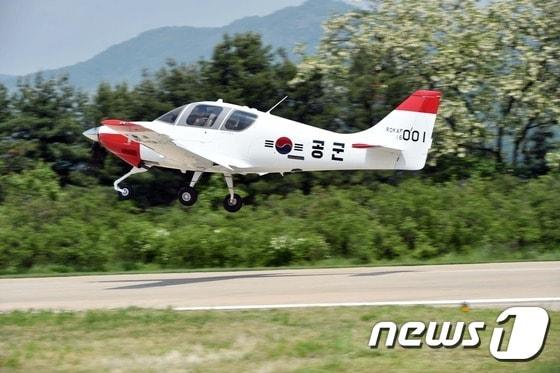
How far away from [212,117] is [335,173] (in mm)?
12233

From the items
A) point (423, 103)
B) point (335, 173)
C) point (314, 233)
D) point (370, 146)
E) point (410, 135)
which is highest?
point (423, 103)

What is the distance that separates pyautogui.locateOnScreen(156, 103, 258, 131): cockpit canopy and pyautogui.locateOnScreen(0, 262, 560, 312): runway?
3120 mm

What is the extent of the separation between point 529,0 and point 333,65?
714 centimetres

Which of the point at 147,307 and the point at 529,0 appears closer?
the point at 147,307

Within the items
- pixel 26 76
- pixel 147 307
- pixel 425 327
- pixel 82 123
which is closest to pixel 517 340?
pixel 425 327

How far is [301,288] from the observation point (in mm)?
17094

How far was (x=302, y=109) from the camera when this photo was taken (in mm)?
37312

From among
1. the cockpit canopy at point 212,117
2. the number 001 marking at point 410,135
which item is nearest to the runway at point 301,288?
the number 001 marking at point 410,135

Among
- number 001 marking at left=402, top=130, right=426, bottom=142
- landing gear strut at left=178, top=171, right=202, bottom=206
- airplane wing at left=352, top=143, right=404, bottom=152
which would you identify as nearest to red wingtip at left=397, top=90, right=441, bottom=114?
number 001 marking at left=402, top=130, right=426, bottom=142

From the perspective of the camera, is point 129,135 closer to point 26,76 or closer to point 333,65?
point 333,65

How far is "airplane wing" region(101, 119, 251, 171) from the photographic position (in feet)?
69.4

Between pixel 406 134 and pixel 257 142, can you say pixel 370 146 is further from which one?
pixel 257 142

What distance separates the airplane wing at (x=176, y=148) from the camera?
21.1 meters

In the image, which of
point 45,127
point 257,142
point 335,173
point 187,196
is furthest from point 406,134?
point 45,127
